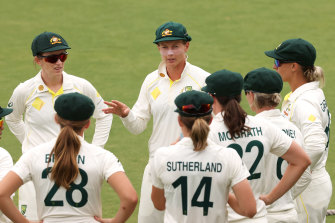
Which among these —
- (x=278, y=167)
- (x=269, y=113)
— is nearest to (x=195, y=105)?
(x=269, y=113)

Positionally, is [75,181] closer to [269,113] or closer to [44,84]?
[269,113]

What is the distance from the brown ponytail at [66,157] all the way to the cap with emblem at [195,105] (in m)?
0.82

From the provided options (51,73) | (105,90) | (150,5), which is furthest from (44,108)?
(150,5)

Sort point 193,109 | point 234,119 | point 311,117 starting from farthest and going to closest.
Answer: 1. point 311,117
2. point 234,119
3. point 193,109

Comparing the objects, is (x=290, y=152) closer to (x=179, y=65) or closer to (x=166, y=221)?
(x=166, y=221)

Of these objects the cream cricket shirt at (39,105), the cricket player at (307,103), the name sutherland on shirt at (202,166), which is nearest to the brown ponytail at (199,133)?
the name sutherland on shirt at (202,166)

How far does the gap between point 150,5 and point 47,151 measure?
12164 mm

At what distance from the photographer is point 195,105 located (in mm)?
5590

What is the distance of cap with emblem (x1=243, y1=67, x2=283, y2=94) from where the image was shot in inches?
249

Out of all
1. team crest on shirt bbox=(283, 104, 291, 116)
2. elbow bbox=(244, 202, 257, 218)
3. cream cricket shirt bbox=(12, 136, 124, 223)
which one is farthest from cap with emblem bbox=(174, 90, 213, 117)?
team crest on shirt bbox=(283, 104, 291, 116)

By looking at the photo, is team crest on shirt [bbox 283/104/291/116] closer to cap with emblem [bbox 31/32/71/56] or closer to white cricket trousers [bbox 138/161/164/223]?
white cricket trousers [bbox 138/161/164/223]

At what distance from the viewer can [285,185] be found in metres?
6.23

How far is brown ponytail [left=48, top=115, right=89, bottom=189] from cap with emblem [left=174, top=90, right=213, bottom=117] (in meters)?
0.82

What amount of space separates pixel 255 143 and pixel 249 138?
0.21ft
